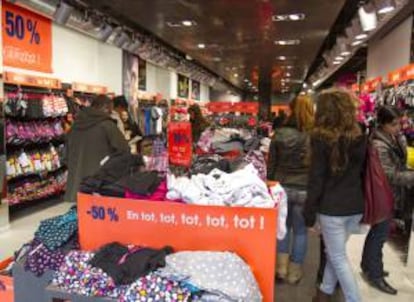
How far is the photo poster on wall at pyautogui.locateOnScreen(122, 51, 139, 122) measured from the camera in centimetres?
1071

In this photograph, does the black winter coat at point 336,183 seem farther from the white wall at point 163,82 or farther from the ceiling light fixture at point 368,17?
the white wall at point 163,82

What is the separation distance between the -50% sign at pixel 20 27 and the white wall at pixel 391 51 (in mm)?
6686

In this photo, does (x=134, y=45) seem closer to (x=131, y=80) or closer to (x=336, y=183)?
(x=131, y=80)

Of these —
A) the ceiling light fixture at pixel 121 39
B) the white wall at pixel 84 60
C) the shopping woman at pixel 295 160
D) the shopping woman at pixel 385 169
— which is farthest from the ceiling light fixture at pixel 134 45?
the shopping woman at pixel 385 169

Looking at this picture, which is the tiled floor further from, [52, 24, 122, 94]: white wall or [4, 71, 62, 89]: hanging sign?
[52, 24, 122, 94]: white wall

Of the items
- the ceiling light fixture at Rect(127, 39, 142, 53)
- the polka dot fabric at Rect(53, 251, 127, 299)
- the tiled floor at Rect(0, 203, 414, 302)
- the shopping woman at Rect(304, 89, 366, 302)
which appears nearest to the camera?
the polka dot fabric at Rect(53, 251, 127, 299)

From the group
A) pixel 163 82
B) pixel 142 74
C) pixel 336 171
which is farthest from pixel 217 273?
pixel 163 82

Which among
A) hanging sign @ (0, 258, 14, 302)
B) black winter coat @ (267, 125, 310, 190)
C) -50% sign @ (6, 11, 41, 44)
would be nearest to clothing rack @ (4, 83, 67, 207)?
-50% sign @ (6, 11, 41, 44)

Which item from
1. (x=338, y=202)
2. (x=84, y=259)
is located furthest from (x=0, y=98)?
(x=338, y=202)

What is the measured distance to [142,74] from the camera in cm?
1249

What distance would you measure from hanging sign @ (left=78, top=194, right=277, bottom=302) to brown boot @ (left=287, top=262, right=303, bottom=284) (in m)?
1.89

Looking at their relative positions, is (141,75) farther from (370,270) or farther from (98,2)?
(370,270)

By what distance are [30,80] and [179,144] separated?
3.53 meters

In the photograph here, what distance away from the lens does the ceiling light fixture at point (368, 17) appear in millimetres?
6632
